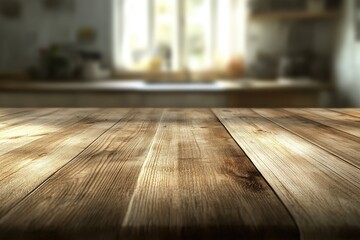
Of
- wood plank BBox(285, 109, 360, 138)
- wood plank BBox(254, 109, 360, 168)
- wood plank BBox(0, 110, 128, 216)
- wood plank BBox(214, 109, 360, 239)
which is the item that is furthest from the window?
wood plank BBox(214, 109, 360, 239)

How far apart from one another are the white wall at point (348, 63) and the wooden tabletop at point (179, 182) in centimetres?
210

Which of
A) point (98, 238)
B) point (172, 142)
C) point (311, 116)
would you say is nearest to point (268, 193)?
point (98, 238)

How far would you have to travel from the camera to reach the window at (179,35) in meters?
3.97

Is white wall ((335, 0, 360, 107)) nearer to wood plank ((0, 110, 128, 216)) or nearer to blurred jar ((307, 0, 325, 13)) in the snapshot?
blurred jar ((307, 0, 325, 13))

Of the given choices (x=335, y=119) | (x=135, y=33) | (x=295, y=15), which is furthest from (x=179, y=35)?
(x=335, y=119)

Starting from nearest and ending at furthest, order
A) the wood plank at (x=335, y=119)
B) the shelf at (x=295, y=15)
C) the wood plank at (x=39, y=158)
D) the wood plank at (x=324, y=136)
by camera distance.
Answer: the wood plank at (x=39, y=158), the wood plank at (x=324, y=136), the wood plank at (x=335, y=119), the shelf at (x=295, y=15)

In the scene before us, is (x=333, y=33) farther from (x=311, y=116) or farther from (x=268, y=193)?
(x=268, y=193)

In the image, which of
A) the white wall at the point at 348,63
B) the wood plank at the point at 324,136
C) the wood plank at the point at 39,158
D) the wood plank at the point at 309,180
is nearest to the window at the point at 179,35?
the white wall at the point at 348,63

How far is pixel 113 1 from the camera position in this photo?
389 centimetres

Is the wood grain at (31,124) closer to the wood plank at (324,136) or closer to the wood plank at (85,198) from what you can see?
the wood plank at (85,198)

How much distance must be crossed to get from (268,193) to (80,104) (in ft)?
8.78

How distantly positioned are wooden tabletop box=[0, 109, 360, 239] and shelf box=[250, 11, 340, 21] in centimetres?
256

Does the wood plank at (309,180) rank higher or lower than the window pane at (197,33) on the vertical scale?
lower

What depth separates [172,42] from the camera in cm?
407
